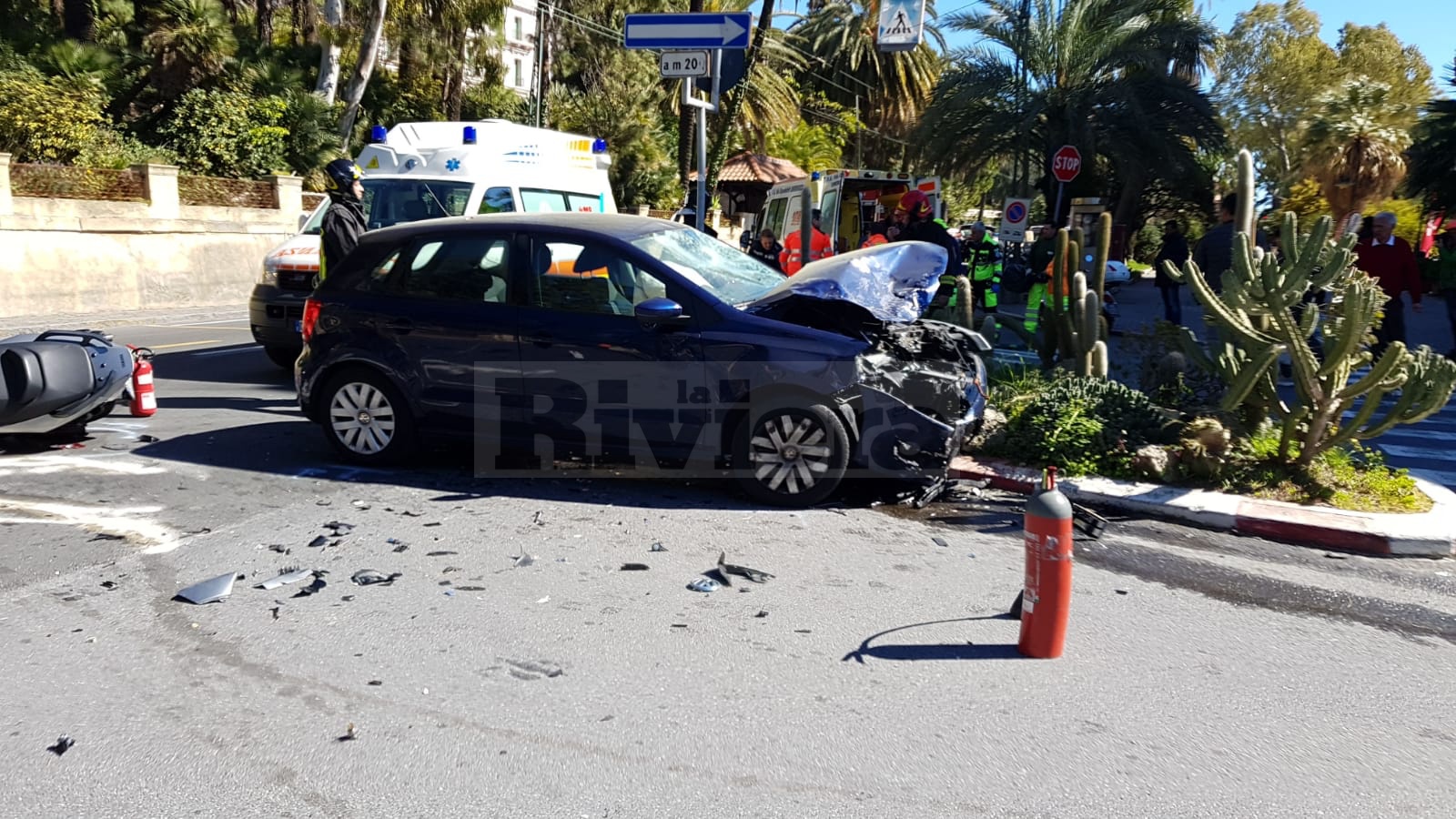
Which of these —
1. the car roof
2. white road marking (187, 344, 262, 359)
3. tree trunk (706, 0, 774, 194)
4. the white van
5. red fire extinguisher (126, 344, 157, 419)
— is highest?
Result: tree trunk (706, 0, 774, 194)

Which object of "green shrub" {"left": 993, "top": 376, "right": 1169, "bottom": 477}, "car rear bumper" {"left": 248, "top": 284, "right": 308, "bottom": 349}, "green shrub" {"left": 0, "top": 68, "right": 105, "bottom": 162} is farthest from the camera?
"green shrub" {"left": 0, "top": 68, "right": 105, "bottom": 162}

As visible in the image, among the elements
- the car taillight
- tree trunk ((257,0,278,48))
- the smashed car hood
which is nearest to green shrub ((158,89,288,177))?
A: tree trunk ((257,0,278,48))

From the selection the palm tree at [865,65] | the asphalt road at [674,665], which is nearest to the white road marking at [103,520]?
the asphalt road at [674,665]

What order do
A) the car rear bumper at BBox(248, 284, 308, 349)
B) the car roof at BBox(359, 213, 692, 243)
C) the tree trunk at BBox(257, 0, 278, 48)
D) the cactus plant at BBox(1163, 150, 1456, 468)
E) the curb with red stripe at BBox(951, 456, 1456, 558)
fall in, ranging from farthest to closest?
the tree trunk at BBox(257, 0, 278, 48) < the car rear bumper at BBox(248, 284, 308, 349) < the car roof at BBox(359, 213, 692, 243) < the cactus plant at BBox(1163, 150, 1456, 468) < the curb with red stripe at BBox(951, 456, 1456, 558)

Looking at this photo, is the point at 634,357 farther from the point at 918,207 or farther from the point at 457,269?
the point at 918,207

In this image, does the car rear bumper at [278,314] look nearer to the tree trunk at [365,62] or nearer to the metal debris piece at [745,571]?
the metal debris piece at [745,571]

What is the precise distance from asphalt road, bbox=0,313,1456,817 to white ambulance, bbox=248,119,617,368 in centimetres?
364

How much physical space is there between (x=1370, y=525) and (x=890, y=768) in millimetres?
3873

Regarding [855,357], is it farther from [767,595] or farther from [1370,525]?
[1370,525]

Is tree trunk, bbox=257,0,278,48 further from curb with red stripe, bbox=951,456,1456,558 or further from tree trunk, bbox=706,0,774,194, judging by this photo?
curb with red stripe, bbox=951,456,1456,558

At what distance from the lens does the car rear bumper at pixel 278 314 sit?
9.70 metres

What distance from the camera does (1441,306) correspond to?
65.2 ft

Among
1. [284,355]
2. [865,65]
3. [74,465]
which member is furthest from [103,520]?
[865,65]

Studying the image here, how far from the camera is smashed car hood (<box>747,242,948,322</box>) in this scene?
628 centimetres
